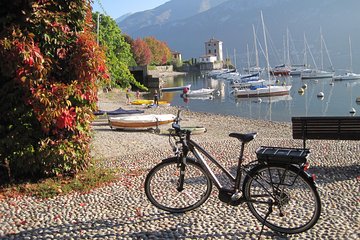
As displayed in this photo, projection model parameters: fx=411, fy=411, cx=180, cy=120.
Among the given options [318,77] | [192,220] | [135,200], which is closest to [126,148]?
[135,200]

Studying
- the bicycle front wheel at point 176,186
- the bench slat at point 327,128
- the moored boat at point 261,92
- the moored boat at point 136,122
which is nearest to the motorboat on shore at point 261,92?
the moored boat at point 261,92

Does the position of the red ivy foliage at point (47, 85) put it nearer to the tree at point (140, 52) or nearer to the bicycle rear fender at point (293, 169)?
the bicycle rear fender at point (293, 169)

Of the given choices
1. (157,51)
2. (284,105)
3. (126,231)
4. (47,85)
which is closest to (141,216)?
(126,231)

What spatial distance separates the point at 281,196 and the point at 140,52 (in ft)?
381

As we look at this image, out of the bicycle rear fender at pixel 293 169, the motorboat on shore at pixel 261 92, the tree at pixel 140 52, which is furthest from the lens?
the tree at pixel 140 52

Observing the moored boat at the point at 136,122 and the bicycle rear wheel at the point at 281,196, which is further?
the moored boat at the point at 136,122

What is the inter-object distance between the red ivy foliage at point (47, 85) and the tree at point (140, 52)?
357 ft

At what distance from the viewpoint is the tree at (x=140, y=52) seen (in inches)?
4604

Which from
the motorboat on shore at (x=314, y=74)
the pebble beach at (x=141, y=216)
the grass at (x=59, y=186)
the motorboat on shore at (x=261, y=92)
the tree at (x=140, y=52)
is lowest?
the motorboat on shore at (x=261, y=92)

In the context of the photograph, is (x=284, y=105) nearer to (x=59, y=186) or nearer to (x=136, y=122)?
(x=136, y=122)

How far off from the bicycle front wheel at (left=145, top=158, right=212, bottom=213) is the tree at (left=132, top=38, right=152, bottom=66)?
111 meters

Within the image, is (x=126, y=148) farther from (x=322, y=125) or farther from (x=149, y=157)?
(x=322, y=125)

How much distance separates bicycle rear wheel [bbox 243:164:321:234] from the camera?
511 cm

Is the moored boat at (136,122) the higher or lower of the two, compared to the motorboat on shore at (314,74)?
lower
